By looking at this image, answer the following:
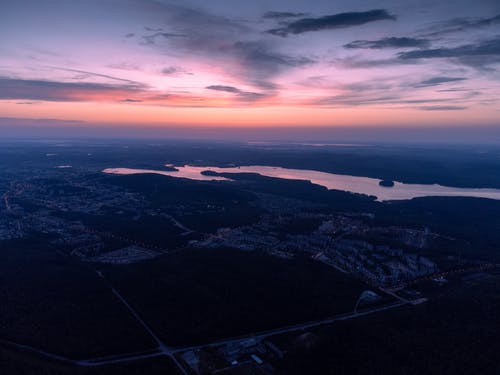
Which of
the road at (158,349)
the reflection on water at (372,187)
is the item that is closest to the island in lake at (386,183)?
the reflection on water at (372,187)

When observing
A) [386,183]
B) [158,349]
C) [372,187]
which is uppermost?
[386,183]

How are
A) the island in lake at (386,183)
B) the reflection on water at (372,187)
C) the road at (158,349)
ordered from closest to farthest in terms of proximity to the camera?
the road at (158,349)
the reflection on water at (372,187)
the island in lake at (386,183)

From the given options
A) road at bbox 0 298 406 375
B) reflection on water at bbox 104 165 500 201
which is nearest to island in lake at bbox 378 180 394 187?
reflection on water at bbox 104 165 500 201

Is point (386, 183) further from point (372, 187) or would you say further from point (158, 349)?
point (158, 349)

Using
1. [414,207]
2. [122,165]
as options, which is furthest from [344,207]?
[122,165]

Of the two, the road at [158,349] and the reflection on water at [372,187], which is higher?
the reflection on water at [372,187]

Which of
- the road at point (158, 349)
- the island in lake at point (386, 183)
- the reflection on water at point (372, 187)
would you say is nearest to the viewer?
the road at point (158, 349)

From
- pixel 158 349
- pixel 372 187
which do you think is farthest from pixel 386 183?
pixel 158 349

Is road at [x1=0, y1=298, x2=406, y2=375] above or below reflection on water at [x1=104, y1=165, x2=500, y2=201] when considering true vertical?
below

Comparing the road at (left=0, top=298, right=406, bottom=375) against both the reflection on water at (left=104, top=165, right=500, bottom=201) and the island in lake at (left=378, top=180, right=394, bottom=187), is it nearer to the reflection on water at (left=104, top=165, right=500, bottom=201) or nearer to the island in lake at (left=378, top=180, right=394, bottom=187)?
the reflection on water at (left=104, top=165, right=500, bottom=201)

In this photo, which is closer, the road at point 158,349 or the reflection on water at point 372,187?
the road at point 158,349

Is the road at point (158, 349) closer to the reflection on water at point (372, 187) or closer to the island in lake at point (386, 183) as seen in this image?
the reflection on water at point (372, 187)
